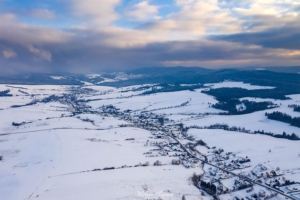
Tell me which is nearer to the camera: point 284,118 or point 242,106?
point 284,118

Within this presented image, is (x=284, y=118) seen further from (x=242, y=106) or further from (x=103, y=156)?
(x=103, y=156)

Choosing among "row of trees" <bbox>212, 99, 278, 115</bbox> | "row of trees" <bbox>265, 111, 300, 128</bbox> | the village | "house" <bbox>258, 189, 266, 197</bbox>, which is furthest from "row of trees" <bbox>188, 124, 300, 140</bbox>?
"house" <bbox>258, 189, 266, 197</bbox>

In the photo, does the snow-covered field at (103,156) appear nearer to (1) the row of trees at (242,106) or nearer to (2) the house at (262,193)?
(2) the house at (262,193)

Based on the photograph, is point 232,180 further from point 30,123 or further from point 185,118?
point 30,123

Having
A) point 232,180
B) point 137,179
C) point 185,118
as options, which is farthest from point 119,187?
point 185,118

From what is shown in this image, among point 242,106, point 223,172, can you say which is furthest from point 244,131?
point 242,106

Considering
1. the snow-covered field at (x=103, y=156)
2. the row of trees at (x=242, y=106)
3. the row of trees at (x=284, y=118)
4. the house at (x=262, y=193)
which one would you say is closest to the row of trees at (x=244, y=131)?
the snow-covered field at (x=103, y=156)

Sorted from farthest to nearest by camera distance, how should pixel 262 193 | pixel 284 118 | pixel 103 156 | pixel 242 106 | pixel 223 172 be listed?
pixel 242 106
pixel 284 118
pixel 103 156
pixel 223 172
pixel 262 193

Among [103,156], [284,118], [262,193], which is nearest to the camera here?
[262,193]

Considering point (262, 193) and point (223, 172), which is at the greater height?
point (223, 172)
